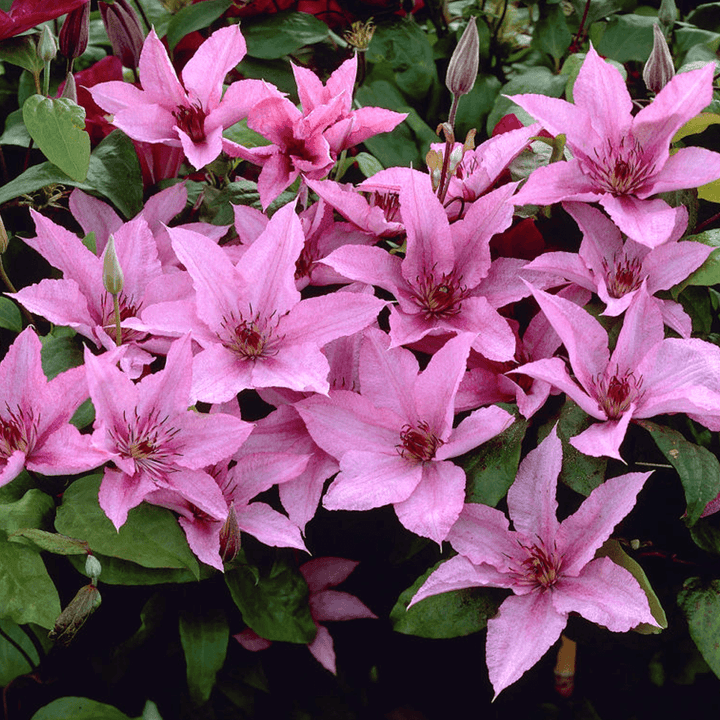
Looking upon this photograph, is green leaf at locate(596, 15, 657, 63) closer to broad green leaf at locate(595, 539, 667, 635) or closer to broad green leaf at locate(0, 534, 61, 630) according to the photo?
broad green leaf at locate(595, 539, 667, 635)

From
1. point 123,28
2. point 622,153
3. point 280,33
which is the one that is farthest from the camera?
point 280,33

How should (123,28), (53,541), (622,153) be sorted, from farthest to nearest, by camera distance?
(123,28) → (622,153) → (53,541)

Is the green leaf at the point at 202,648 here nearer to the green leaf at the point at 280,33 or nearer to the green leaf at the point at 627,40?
the green leaf at the point at 280,33

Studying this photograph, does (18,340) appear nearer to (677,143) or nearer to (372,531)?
(372,531)

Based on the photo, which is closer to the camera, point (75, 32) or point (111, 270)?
point (111, 270)

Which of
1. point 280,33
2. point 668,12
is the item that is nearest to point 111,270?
point 280,33

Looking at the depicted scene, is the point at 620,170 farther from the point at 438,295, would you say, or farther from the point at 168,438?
the point at 168,438

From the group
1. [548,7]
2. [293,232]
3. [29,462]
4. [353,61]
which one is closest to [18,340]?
[29,462]
